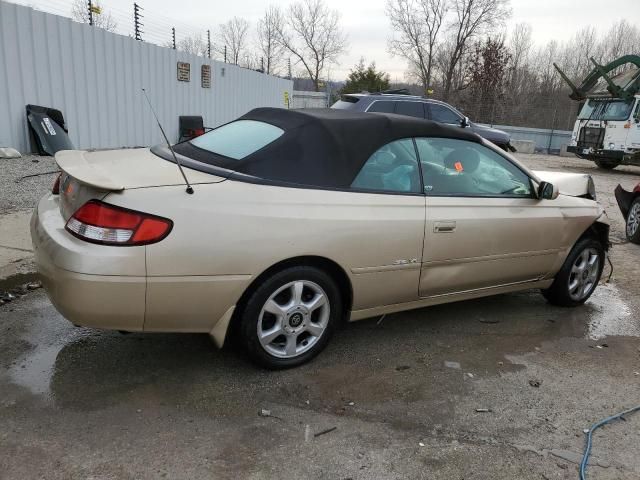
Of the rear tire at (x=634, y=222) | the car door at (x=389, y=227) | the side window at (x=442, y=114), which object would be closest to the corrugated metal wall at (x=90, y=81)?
the side window at (x=442, y=114)

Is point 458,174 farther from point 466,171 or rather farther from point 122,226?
point 122,226

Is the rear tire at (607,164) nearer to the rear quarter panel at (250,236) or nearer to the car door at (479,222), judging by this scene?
the car door at (479,222)

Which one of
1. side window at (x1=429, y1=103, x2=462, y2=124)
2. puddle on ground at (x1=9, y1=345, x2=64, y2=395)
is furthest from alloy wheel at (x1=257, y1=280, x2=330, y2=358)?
side window at (x1=429, y1=103, x2=462, y2=124)

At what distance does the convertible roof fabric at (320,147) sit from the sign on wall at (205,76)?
12.2 metres

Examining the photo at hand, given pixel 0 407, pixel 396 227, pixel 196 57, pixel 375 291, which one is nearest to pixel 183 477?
pixel 0 407

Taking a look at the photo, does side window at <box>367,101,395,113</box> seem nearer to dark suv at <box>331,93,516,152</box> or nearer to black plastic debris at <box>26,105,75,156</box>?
dark suv at <box>331,93,516,152</box>

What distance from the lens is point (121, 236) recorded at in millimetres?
2621

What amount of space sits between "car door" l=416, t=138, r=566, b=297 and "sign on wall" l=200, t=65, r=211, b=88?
12.5 m

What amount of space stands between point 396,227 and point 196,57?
41.8 ft

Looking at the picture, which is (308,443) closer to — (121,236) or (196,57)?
(121,236)

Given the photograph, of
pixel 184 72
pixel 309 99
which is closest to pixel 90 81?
pixel 184 72

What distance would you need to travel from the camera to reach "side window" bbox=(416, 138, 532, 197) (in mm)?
3676

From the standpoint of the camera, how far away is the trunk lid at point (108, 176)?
Answer: 2744 mm

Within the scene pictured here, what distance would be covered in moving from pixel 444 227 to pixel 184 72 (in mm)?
12216
